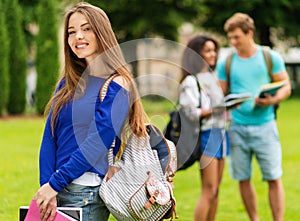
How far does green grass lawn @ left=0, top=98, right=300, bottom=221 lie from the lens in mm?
6992

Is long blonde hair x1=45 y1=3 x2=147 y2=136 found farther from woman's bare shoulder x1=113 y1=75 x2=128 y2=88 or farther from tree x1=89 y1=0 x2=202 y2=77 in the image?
tree x1=89 y1=0 x2=202 y2=77

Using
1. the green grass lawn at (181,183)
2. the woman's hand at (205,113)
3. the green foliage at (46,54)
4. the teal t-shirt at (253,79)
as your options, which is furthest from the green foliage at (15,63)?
the woman's hand at (205,113)

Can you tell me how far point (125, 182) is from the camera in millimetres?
3287

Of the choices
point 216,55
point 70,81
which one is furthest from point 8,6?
point 70,81

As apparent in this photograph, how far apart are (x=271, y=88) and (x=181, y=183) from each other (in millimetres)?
3483

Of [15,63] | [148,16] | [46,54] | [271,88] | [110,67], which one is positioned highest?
[148,16]

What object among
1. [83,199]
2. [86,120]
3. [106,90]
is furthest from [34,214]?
[106,90]

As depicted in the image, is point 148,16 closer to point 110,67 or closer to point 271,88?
point 271,88

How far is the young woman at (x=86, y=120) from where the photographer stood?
3.21 m

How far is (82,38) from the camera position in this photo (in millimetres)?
3348

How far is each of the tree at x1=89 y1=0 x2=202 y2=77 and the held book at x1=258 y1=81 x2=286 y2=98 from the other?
25.2m

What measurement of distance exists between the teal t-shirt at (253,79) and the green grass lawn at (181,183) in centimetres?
113

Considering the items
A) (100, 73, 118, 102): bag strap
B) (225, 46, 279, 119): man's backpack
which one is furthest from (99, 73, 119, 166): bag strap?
(225, 46, 279, 119): man's backpack

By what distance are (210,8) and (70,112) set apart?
31.6 meters
